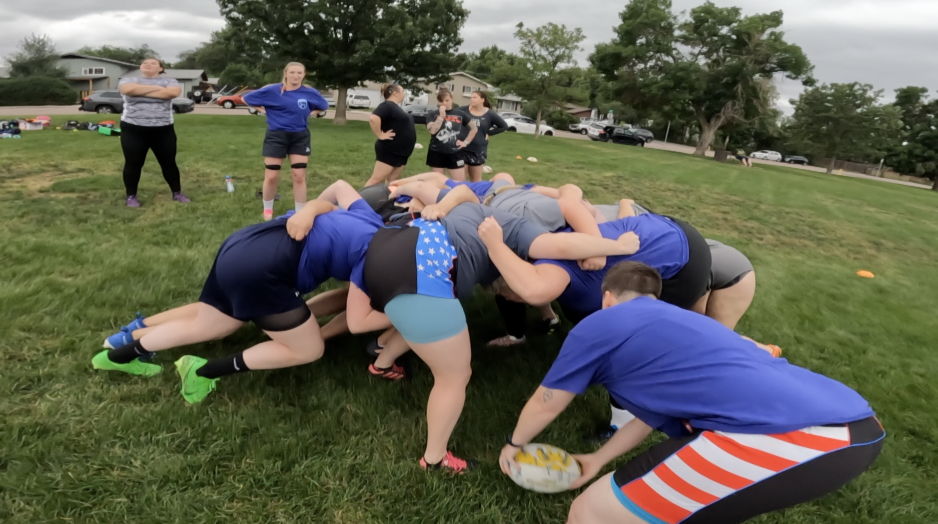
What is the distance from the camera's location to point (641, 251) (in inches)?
108

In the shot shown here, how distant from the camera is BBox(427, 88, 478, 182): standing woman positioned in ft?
25.7

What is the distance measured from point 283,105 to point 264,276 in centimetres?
455

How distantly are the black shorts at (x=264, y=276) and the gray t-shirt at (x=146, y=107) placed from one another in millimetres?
4733

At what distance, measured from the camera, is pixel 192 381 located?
284cm

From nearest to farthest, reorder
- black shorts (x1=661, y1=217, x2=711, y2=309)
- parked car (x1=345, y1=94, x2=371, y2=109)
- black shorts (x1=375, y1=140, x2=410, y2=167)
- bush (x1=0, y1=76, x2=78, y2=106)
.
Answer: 1. black shorts (x1=661, y1=217, x2=711, y2=309)
2. black shorts (x1=375, y1=140, x2=410, y2=167)
3. bush (x1=0, y1=76, x2=78, y2=106)
4. parked car (x1=345, y1=94, x2=371, y2=109)

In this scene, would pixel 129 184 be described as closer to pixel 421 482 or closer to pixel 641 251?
pixel 421 482

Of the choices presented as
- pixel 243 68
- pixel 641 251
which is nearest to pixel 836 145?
pixel 641 251

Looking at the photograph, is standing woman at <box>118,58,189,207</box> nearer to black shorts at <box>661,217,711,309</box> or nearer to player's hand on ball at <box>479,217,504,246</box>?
player's hand on ball at <box>479,217,504,246</box>

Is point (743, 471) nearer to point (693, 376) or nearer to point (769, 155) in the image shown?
point (693, 376)

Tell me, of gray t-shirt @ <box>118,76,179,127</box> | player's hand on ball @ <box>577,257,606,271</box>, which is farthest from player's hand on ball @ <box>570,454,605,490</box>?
Result: gray t-shirt @ <box>118,76,179,127</box>

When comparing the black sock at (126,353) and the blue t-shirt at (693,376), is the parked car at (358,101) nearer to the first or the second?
the black sock at (126,353)

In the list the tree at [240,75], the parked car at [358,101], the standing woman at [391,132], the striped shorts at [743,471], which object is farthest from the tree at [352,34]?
the tree at [240,75]

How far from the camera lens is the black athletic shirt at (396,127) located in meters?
7.04

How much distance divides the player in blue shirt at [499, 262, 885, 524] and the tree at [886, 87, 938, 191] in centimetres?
4410
